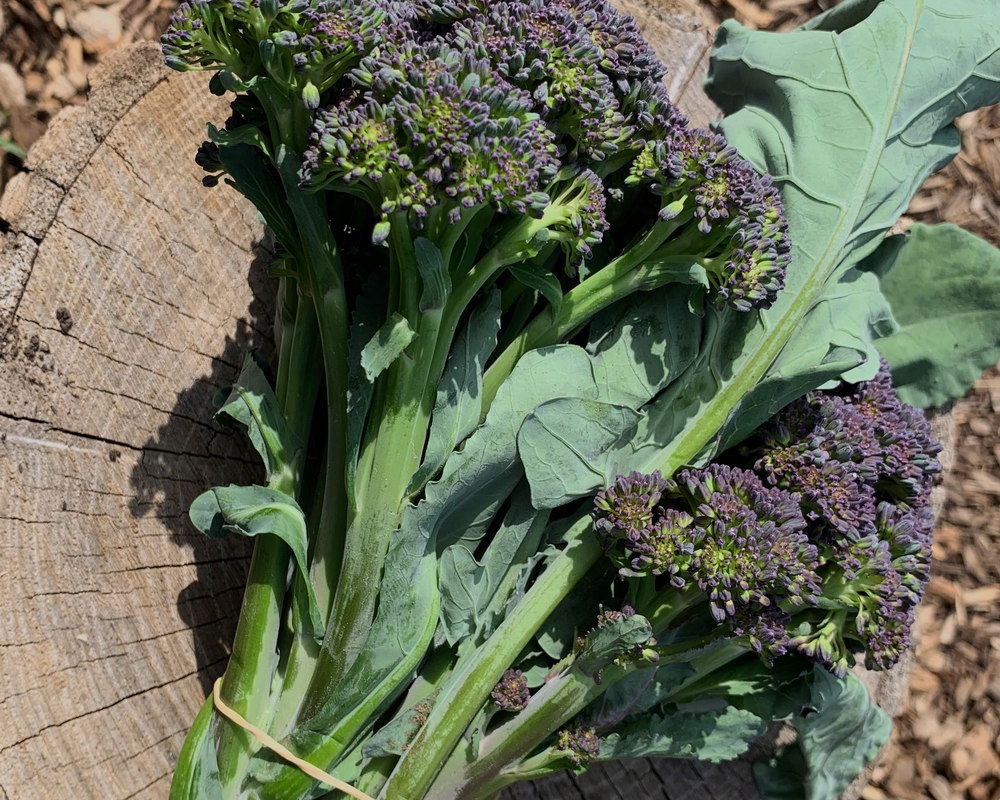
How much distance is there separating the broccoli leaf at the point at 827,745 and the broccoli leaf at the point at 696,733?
12cm

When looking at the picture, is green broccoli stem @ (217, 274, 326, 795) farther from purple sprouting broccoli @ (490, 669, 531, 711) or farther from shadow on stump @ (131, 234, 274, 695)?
purple sprouting broccoli @ (490, 669, 531, 711)

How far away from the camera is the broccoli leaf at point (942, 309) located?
6.93 ft

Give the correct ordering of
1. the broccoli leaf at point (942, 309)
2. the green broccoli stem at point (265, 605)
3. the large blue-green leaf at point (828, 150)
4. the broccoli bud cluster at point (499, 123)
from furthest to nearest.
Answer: the broccoli leaf at point (942, 309) → the large blue-green leaf at point (828, 150) → the green broccoli stem at point (265, 605) → the broccoli bud cluster at point (499, 123)

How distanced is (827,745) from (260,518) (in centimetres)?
130

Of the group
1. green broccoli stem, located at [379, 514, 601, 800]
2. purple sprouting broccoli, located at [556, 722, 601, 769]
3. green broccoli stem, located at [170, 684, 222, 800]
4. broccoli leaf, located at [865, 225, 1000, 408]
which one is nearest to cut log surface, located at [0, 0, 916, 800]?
green broccoli stem, located at [170, 684, 222, 800]

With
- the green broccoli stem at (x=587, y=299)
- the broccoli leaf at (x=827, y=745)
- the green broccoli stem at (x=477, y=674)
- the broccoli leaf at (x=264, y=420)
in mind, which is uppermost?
the broccoli leaf at (x=264, y=420)

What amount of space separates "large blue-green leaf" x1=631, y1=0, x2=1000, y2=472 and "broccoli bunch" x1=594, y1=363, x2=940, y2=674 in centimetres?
9

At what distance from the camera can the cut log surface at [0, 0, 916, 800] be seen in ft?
Answer: 5.11

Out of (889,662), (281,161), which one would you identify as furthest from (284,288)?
(889,662)

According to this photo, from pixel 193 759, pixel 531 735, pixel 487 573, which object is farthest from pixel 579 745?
pixel 193 759

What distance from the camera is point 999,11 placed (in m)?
1.81

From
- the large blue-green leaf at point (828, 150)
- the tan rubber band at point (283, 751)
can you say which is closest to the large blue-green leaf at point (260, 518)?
the tan rubber band at point (283, 751)

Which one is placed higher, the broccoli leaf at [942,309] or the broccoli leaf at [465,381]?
the broccoli leaf at [465,381]

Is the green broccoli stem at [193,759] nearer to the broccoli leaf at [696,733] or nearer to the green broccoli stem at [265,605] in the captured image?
the green broccoli stem at [265,605]
